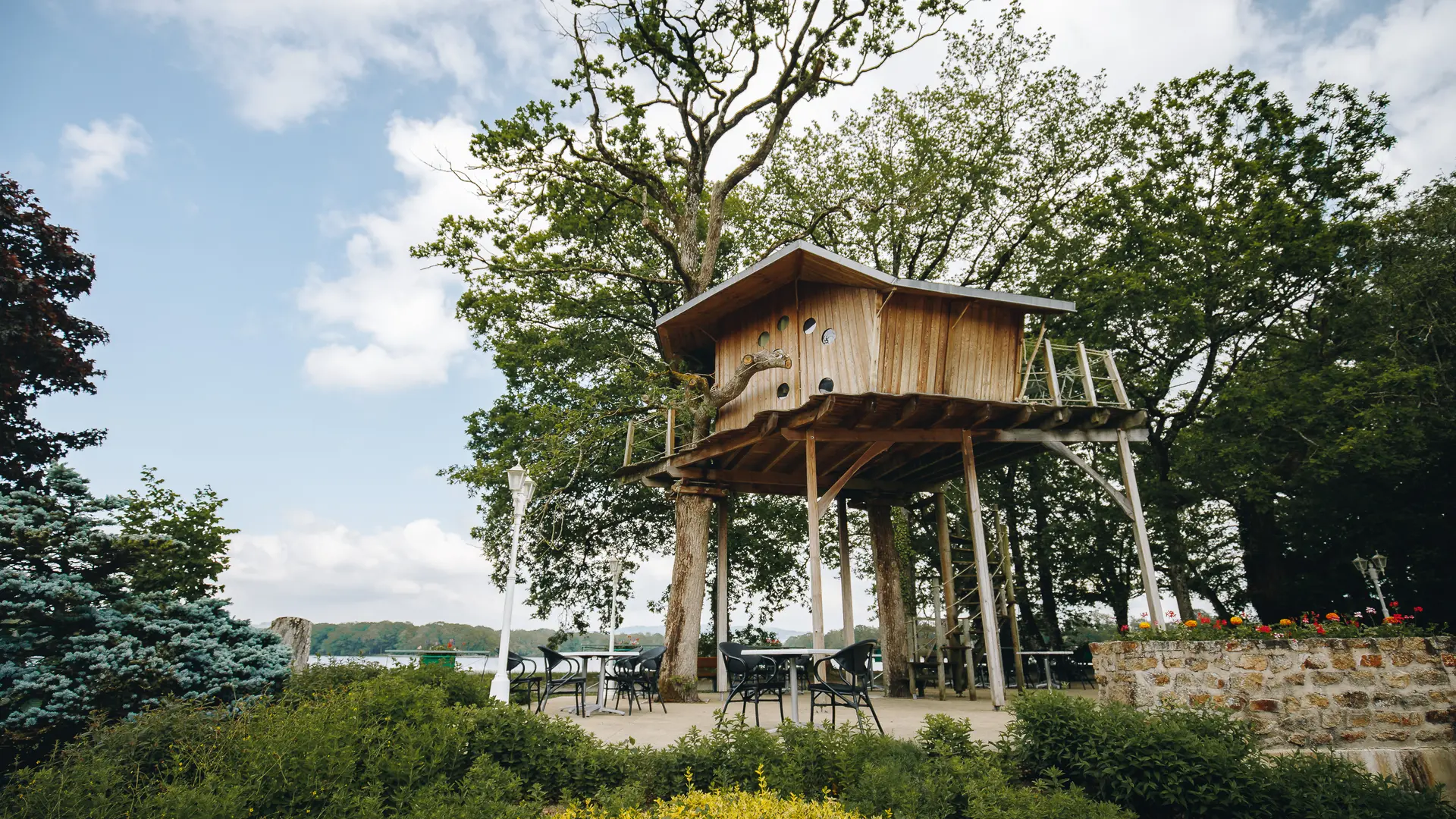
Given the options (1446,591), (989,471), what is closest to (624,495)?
(989,471)

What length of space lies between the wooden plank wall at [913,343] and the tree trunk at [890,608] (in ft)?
13.9

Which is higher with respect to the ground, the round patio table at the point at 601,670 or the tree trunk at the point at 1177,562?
the tree trunk at the point at 1177,562

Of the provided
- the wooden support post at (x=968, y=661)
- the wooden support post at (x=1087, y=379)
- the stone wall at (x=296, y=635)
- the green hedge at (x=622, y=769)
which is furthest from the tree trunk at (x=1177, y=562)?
the stone wall at (x=296, y=635)

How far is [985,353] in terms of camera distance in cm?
1134

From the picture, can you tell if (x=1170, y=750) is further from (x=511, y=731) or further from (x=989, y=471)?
(x=989, y=471)

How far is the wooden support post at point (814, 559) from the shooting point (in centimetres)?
913

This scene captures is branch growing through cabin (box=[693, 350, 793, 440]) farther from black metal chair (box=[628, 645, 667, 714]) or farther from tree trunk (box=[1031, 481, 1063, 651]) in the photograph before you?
tree trunk (box=[1031, 481, 1063, 651])

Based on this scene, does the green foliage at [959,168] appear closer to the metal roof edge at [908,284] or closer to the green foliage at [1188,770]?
the metal roof edge at [908,284]

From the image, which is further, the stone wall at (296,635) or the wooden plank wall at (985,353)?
the wooden plank wall at (985,353)

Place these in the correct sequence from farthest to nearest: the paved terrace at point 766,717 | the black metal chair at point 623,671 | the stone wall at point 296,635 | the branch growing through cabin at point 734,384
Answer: the branch growing through cabin at point 734,384 → the black metal chair at point 623,671 → the stone wall at point 296,635 → the paved terrace at point 766,717

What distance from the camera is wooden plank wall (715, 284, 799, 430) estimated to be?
11.6m

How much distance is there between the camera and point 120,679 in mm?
6973

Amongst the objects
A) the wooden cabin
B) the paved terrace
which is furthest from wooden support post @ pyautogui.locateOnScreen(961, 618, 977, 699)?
the wooden cabin

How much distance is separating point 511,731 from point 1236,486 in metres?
16.5
